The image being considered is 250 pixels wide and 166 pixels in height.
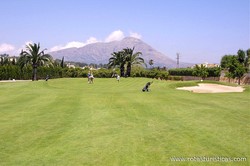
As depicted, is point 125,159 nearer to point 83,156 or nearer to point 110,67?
point 83,156

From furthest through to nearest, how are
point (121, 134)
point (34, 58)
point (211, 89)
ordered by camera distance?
point (34, 58) < point (211, 89) < point (121, 134)

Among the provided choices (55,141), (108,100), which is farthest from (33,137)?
(108,100)

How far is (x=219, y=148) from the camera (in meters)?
10.2

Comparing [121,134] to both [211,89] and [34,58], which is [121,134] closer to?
[211,89]

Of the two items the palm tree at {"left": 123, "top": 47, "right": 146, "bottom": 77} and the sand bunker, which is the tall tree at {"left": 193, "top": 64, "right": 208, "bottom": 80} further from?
the sand bunker

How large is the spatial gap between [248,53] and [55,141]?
90608 mm

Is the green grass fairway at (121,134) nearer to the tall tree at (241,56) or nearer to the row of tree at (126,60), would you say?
the row of tree at (126,60)

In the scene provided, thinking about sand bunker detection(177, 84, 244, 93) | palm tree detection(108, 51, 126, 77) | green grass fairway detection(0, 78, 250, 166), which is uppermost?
palm tree detection(108, 51, 126, 77)

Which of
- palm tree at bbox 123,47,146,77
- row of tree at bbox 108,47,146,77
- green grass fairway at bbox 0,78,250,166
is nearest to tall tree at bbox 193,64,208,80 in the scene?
row of tree at bbox 108,47,146,77

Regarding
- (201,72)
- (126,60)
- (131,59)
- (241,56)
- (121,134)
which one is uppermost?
(241,56)

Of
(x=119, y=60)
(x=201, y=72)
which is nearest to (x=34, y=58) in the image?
(x=119, y=60)

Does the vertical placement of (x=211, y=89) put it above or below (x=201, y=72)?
below

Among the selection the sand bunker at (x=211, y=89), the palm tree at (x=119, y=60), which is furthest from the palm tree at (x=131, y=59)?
the sand bunker at (x=211, y=89)

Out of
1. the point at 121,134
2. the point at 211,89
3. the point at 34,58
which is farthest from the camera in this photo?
the point at 34,58
